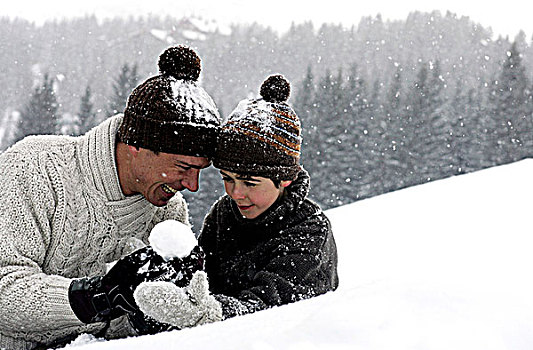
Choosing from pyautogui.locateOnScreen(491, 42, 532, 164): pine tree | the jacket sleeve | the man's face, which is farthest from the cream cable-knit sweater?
pyautogui.locateOnScreen(491, 42, 532, 164): pine tree

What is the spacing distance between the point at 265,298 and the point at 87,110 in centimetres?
2750

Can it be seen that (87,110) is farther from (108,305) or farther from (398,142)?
(108,305)

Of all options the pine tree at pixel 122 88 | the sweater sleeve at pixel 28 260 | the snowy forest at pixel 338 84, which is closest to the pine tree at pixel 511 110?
the snowy forest at pixel 338 84

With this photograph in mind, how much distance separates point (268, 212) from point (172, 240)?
0.80 meters

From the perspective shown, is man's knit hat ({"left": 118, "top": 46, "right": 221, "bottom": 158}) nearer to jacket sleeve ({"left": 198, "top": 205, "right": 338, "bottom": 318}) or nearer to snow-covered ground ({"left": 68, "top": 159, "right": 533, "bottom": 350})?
jacket sleeve ({"left": 198, "top": 205, "right": 338, "bottom": 318})

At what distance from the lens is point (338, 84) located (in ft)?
112

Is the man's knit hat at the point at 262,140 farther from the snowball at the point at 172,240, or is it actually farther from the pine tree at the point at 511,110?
the pine tree at the point at 511,110

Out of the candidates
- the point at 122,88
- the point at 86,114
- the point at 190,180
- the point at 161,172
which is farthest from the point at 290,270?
the point at 122,88

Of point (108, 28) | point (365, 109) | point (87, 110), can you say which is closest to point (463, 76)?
point (365, 109)

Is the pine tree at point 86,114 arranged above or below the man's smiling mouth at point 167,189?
below

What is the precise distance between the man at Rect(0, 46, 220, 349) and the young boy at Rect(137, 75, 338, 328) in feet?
0.67

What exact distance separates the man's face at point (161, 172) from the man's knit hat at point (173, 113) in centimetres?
4

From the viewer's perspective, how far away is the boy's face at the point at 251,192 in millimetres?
2953

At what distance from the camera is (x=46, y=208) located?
2.71 m
